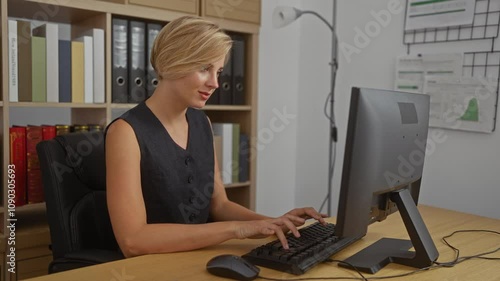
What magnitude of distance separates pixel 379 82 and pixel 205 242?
5.10ft

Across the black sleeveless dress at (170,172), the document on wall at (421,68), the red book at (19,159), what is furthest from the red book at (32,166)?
the document on wall at (421,68)

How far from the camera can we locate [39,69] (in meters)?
1.86

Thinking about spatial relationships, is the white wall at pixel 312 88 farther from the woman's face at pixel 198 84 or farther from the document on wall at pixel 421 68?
the woman's face at pixel 198 84

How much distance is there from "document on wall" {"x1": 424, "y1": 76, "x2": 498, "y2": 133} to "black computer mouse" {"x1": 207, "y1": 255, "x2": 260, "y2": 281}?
1.41 m

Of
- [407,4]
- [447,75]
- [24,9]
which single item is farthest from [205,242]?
[407,4]

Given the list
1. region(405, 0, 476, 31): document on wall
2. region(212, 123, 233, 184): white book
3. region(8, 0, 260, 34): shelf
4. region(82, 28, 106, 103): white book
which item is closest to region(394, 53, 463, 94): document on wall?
region(405, 0, 476, 31): document on wall

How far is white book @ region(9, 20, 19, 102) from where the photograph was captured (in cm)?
177

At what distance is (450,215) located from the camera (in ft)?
5.76

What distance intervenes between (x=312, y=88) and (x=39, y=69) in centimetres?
154

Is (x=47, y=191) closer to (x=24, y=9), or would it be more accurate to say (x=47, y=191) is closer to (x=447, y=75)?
(x=24, y=9)

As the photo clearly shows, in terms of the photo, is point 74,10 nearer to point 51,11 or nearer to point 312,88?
point 51,11

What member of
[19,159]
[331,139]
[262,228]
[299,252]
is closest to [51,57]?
[19,159]

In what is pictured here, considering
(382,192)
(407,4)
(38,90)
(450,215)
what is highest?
(407,4)

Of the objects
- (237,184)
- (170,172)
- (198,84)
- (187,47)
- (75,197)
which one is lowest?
(237,184)
